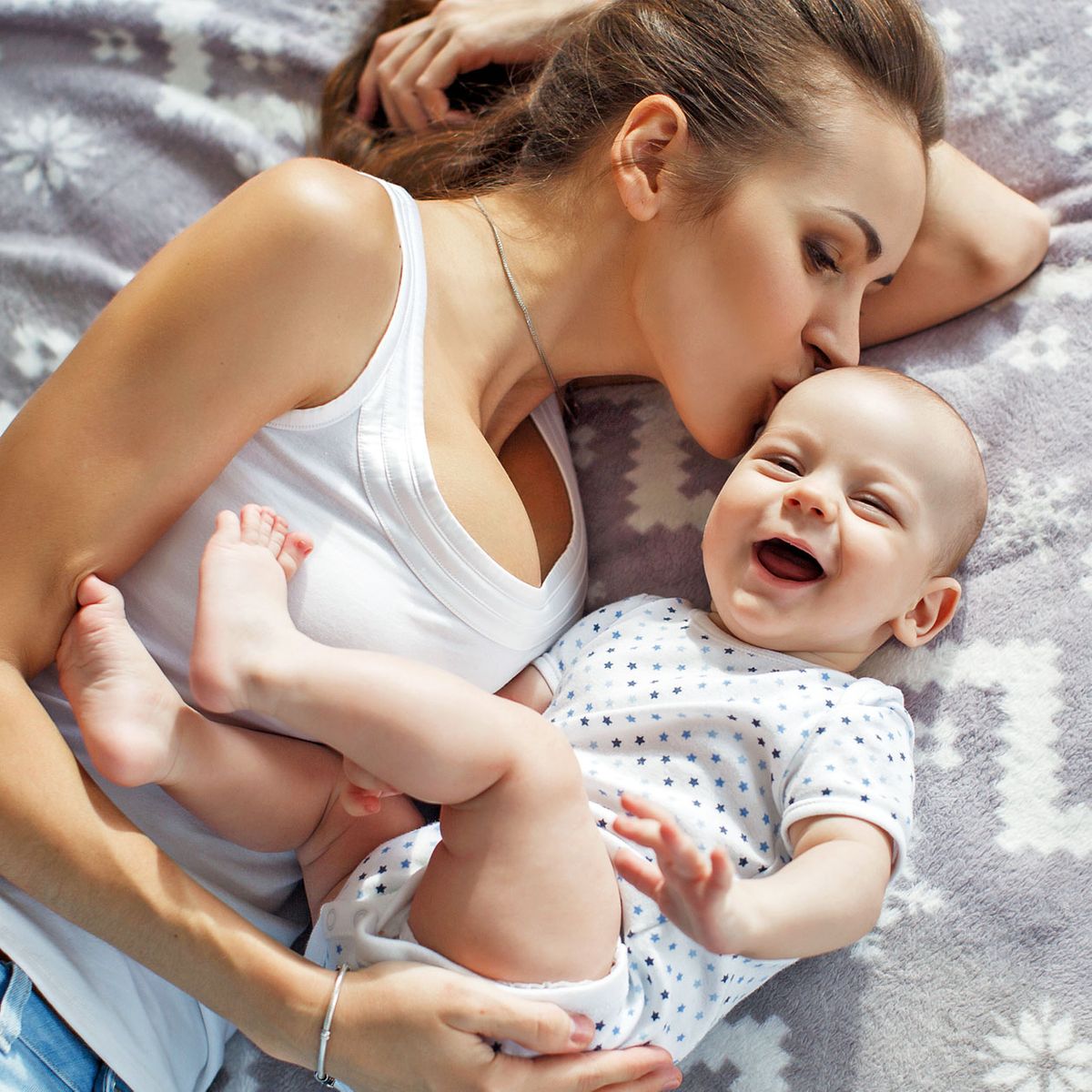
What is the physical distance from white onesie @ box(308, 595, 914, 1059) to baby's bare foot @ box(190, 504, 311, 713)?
27 centimetres

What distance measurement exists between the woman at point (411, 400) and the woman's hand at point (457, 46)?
0.42 ft

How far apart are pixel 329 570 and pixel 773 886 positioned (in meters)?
0.55

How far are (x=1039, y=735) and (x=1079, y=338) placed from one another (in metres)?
0.54

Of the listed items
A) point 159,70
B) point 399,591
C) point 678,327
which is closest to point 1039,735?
point 678,327

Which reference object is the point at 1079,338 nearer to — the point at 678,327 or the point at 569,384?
the point at 678,327

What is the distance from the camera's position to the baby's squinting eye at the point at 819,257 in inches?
50.3

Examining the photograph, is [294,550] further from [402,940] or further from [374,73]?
[374,73]

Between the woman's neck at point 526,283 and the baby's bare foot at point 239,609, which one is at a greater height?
the woman's neck at point 526,283

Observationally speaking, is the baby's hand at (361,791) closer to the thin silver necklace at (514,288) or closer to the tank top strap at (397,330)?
the tank top strap at (397,330)

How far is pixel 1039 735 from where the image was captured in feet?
4.19

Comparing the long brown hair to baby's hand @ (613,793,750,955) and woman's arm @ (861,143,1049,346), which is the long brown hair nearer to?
woman's arm @ (861,143,1049,346)

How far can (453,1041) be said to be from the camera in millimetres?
1030

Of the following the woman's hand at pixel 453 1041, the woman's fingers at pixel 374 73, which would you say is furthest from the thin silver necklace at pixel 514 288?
the woman's hand at pixel 453 1041

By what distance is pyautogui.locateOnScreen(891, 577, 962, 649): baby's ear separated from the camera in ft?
4.23
